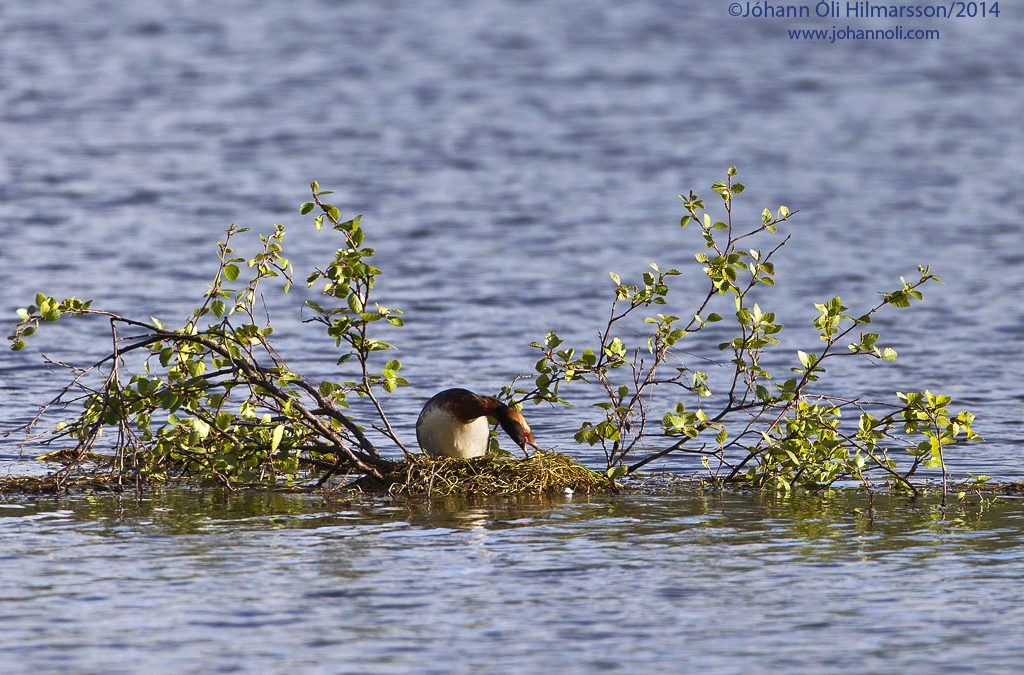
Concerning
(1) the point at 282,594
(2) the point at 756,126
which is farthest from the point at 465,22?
(1) the point at 282,594

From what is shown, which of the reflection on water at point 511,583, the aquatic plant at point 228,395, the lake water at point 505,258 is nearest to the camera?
the reflection on water at point 511,583

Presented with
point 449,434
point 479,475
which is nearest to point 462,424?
point 449,434

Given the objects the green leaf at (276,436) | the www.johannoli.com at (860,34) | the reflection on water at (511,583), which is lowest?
the reflection on water at (511,583)

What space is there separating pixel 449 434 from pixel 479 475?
0.99ft

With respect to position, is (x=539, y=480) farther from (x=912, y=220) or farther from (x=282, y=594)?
(x=912, y=220)

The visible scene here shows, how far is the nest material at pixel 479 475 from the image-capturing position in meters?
10.7

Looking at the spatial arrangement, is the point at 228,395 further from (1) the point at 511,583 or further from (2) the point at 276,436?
(1) the point at 511,583

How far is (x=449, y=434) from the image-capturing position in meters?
10.6

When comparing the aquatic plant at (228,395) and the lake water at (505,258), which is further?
the aquatic plant at (228,395)

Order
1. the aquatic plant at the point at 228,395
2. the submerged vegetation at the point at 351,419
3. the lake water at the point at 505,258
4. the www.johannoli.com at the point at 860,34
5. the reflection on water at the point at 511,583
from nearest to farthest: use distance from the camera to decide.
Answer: the reflection on water at the point at 511,583, the lake water at the point at 505,258, the aquatic plant at the point at 228,395, the submerged vegetation at the point at 351,419, the www.johannoli.com at the point at 860,34

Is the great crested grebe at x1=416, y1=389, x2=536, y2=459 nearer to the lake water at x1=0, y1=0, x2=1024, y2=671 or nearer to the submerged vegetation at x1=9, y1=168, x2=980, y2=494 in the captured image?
the submerged vegetation at x1=9, y1=168, x2=980, y2=494

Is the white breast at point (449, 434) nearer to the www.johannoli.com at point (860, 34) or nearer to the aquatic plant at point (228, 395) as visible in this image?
the aquatic plant at point (228, 395)

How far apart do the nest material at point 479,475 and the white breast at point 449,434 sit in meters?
0.05

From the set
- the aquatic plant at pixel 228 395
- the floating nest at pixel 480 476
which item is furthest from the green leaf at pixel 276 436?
the floating nest at pixel 480 476
